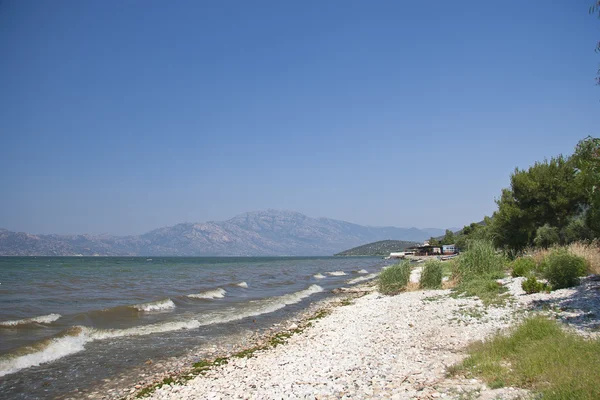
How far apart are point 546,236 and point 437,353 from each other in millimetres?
30349

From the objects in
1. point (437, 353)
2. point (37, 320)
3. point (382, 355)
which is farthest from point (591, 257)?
point (37, 320)

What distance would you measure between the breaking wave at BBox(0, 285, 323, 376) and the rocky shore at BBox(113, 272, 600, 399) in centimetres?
556

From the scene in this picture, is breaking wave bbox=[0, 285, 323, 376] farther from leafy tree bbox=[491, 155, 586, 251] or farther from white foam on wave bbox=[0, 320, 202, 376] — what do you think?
leafy tree bbox=[491, 155, 586, 251]

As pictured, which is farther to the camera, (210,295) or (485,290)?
(210,295)

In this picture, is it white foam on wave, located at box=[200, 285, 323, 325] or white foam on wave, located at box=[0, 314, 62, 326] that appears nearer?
white foam on wave, located at box=[0, 314, 62, 326]

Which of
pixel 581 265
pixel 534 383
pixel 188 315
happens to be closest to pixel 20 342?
pixel 188 315

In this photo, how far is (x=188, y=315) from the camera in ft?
77.6

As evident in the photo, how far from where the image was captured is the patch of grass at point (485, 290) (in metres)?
16.5

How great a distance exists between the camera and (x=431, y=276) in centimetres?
2603

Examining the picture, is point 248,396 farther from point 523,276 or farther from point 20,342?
point 523,276

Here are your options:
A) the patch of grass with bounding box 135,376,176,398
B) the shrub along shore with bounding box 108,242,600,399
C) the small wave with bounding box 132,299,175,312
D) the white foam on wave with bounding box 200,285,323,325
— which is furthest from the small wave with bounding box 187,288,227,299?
the patch of grass with bounding box 135,376,176,398

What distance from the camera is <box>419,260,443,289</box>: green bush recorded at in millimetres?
25844

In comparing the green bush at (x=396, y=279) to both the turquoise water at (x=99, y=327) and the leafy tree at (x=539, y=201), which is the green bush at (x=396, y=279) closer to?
the turquoise water at (x=99, y=327)

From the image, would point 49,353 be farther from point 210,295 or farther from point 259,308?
point 210,295
